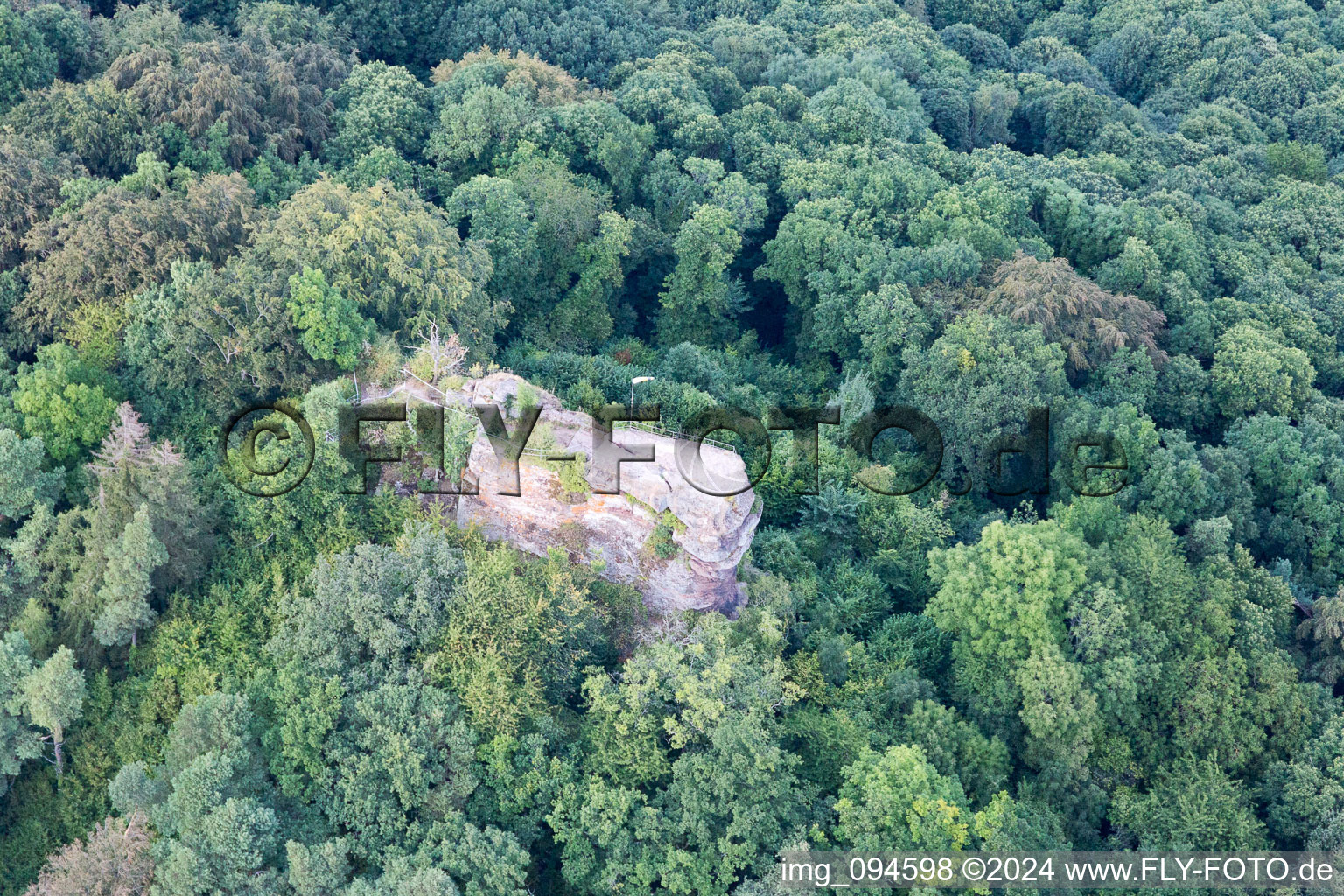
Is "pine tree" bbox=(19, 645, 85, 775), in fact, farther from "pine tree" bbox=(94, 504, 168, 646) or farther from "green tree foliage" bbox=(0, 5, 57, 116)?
"green tree foliage" bbox=(0, 5, 57, 116)

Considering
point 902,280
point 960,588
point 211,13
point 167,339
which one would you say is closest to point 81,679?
point 167,339

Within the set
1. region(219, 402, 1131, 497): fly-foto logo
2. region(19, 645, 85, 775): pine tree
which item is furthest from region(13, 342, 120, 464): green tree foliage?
region(19, 645, 85, 775): pine tree

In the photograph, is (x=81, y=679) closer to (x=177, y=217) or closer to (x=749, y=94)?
(x=177, y=217)

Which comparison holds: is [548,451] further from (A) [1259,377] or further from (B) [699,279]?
(A) [1259,377]

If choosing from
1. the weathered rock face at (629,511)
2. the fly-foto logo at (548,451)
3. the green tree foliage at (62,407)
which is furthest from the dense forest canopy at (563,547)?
the weathered rock face at (629,511)

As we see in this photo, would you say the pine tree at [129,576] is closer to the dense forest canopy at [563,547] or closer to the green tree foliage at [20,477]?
the dense forest canopy at [563,547]

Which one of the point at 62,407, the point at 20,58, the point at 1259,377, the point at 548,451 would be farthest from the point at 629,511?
the point at 20,58
